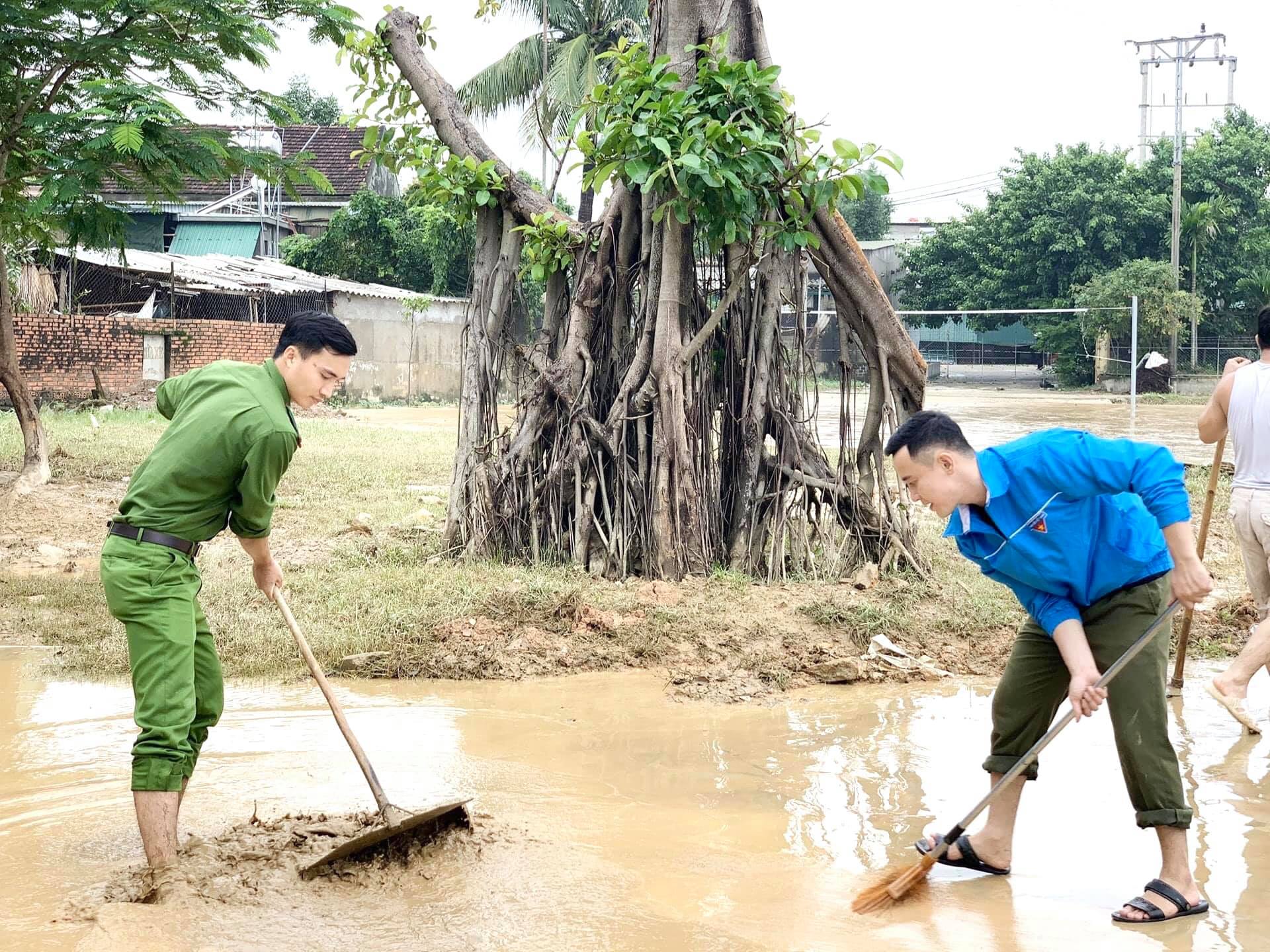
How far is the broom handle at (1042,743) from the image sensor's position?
3389 mm

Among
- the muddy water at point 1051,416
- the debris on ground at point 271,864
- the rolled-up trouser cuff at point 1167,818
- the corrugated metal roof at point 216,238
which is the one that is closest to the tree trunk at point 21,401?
the muddy water at point 1051,416

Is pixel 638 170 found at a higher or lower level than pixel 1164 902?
higher

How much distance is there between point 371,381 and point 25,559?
18568 millimetres

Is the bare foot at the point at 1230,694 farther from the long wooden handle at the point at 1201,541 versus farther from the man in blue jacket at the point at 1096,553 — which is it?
the man in blue jacket at the point at 1096,553

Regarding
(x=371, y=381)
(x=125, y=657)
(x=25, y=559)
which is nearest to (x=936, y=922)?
(x=125, y=657)

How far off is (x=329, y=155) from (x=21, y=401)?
93.3 ft

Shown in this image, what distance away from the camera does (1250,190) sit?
118 feet

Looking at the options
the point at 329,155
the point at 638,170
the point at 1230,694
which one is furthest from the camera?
the point at 329,155

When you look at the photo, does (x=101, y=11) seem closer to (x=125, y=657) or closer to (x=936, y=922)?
(x=125, y=657)

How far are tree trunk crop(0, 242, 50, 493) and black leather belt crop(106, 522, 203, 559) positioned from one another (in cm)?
827

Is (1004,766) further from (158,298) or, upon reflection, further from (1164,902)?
(158,298)

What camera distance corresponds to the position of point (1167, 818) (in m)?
3.46

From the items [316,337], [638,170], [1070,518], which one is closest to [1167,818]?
[1070,518]

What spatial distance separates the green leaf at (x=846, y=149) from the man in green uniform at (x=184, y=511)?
403 cm
